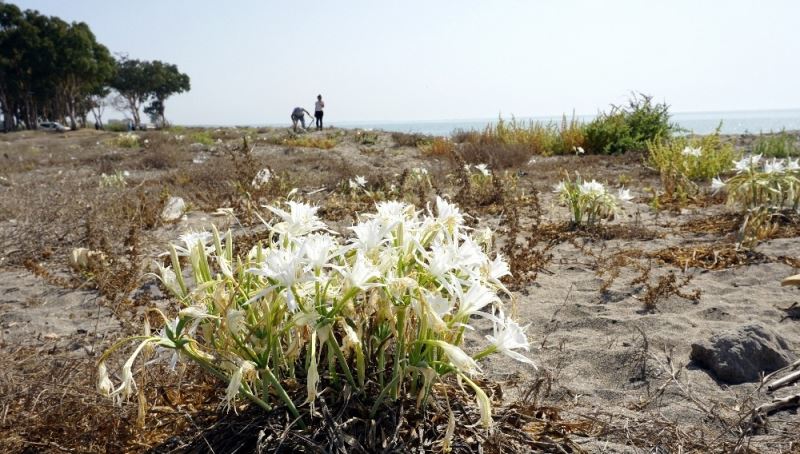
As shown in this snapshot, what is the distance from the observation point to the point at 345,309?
4.69ft

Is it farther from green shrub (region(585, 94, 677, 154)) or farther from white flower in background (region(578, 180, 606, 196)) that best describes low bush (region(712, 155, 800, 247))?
green shrub (region(585, 94, 677, 154))

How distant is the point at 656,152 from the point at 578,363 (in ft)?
22.0

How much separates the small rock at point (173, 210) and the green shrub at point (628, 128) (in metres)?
8.34

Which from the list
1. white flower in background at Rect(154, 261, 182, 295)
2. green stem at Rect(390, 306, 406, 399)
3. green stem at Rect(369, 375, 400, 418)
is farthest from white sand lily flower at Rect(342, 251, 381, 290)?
white flower in background at Rect(154, 261, 182, 295)

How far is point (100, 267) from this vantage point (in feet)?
12.6

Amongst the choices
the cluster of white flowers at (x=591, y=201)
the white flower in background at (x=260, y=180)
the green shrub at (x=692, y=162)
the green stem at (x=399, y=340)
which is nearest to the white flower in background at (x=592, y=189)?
the cluster of white flowers at (x=591, y=201)

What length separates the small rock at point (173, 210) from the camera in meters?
5.48

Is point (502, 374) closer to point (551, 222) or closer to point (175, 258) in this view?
point (175, 258)

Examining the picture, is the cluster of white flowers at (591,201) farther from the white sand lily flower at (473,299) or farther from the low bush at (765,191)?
the white sand lily flower at (473,299)

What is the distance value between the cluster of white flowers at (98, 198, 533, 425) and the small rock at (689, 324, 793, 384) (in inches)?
50.6

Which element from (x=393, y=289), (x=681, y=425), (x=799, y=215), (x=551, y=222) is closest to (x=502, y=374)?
(x=681, y=425)

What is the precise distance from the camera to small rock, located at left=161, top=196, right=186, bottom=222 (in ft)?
18.0

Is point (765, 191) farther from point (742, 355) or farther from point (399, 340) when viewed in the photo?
point (399, 340)

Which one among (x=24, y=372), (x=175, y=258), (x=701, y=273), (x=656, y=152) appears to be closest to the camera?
(x=175, y=258)
